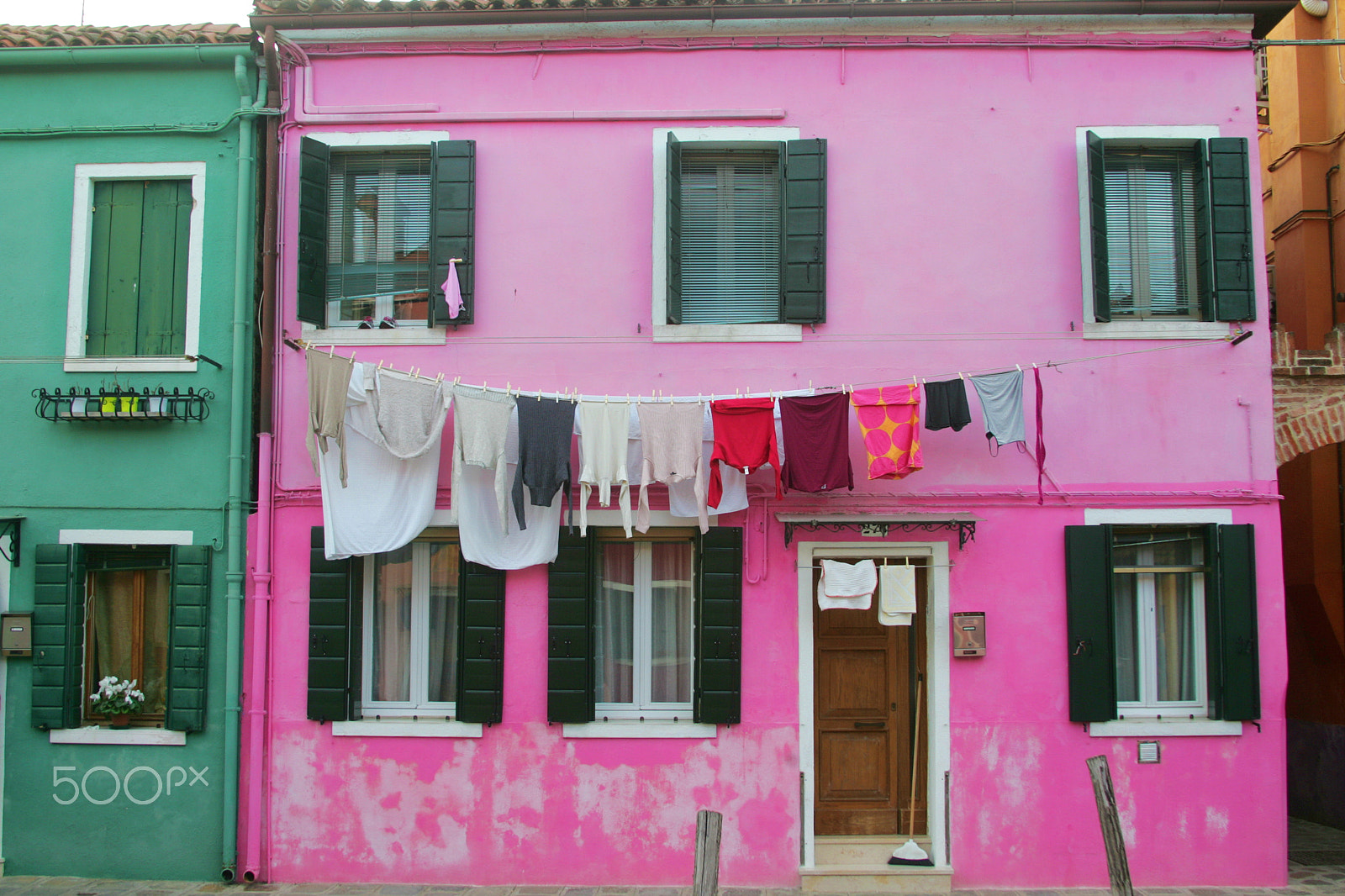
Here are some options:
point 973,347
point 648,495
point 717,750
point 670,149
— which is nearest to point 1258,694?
point 973,347

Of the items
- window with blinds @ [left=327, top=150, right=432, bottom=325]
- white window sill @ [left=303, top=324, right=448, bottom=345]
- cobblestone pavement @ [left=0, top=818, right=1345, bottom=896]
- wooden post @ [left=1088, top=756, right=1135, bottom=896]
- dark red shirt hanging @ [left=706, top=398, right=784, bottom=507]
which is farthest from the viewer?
window with blinds @ [left=327, top=150, right=432, bottom=325]

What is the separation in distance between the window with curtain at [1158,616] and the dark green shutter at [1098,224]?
1812mm

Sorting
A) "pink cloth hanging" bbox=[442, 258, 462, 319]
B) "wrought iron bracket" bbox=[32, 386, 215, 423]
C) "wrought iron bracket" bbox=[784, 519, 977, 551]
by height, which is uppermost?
"pink cloth hanging" bbox=[442, 258, 462, 319]

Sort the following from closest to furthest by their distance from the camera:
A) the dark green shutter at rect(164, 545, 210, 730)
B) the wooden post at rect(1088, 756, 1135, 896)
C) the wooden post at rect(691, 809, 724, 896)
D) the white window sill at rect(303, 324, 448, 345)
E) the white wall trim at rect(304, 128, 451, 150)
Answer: the wooden post at rect(691, 809, 724, 896)
the wooden post at rect(1088, 756, 1135, 896)
the dark green shutter at rect(164, 545, 210, 730)
the white window sill at rect(303, 324, 448, 345)
the white wall trim at rect(304, 128, 451, 150)

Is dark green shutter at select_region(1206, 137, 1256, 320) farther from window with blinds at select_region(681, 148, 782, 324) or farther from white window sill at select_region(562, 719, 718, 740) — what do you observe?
white window sill at select_region(562, 719, 718, 740)

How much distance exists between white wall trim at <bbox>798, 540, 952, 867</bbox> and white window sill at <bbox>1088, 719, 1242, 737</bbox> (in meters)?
1.17

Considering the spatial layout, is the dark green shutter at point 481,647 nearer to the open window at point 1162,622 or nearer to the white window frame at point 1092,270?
the open window at point 1162,622

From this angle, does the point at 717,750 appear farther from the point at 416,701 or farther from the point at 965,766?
the point at 416,701

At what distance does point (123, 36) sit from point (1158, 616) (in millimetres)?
9808

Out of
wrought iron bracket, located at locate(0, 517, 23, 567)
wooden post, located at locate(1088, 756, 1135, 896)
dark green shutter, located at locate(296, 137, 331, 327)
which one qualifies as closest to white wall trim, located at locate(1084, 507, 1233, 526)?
wooden post, located at locate(1088, 756, 1135, 896)

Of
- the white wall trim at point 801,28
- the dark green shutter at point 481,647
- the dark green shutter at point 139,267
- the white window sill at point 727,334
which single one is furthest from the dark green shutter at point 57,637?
the white window sill at point 727,334

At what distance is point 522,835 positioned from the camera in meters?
7.33

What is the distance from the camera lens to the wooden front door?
7.68m

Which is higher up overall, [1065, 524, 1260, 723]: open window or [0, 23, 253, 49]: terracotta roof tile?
[0, 23, 253, 49]: terracotta roof tile
